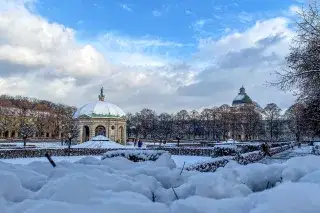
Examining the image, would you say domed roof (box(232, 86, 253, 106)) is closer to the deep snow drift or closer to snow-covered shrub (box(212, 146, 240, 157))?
snow-covered shrub (box(212, 146, 240, 157))

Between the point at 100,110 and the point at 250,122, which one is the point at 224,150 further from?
the point at 250,122

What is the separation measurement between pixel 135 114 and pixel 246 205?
11262cm

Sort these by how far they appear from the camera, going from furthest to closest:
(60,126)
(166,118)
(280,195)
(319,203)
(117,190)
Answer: (166,118)
(60,126)
(117,190)
(280,195)
(319,203)

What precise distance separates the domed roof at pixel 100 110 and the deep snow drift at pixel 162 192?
53.8 meters

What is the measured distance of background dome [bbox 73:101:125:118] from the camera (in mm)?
57594

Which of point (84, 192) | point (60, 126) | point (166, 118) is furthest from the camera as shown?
point (166, 118)

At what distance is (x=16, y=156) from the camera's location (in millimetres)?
32656

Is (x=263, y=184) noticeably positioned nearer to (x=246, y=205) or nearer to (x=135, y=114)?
(x=246, y=205)

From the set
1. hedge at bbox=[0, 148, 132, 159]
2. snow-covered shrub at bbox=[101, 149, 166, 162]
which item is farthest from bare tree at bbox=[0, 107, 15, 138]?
snow-covered shrub at bbox=[101, 149, 166, 162]

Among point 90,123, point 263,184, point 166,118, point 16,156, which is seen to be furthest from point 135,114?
point 263,184

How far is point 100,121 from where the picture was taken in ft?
190

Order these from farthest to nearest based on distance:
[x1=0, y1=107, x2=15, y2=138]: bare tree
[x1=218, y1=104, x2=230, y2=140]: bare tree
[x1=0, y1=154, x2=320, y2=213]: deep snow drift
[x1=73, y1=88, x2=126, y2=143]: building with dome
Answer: [x1=218, y1=104, x2=230, y2=140]: bare tree
[x1=0, y1=107, x2=15, y2=138]: bare tree
[x1=73, y1=88, x2=126, y2=143]: building with dome
[x1=0, y1=154, x2=320, y2=213]: deep snow drift

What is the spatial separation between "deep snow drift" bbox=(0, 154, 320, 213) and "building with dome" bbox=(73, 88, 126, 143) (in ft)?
177

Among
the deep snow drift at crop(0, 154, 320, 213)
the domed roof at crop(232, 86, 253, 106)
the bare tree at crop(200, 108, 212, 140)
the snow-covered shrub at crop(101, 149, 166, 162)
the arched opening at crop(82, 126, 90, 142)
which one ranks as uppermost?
the domed roof at crop(232, 86, 253, 106)
